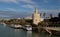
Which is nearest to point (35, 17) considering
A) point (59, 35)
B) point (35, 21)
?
point (35, 21)

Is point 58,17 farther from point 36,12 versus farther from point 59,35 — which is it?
point 59,35

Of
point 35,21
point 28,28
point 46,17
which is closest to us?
point 28,28

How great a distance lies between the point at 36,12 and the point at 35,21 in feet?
9.46

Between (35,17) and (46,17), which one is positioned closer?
(35,17)

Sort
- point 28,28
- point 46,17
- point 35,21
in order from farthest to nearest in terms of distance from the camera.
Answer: point 46,17 < point 35,21 < point 28,28

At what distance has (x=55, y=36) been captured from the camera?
3003cm

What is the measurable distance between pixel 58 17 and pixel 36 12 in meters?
7.84

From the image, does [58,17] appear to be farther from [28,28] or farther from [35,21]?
[28,28]

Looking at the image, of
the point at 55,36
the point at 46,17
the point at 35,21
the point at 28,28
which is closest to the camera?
the point at 55,36

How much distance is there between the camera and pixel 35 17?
63281 mm

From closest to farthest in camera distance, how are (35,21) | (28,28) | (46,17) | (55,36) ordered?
(55,36) < (28,28) < (35,21) < (46,17)

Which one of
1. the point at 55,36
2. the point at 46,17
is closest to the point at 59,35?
the point at 55,36

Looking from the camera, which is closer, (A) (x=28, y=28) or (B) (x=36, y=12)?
(A) (x=28, y=28)

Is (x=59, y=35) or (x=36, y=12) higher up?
(x=36, y=12)
